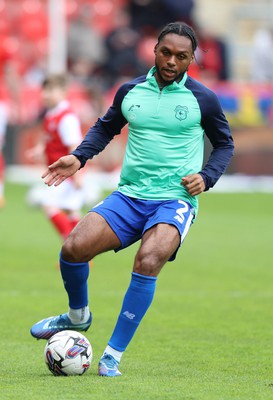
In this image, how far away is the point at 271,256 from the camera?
1392cm

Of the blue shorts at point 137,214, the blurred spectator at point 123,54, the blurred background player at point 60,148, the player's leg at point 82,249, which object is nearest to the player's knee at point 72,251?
the player's leg at point 82,249

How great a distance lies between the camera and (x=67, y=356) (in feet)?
22.4

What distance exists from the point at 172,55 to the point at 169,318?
296 cm

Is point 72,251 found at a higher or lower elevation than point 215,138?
lower

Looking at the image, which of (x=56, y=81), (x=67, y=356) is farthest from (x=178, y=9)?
(x=67, y=356)

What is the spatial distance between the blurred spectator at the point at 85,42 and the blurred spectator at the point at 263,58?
3.69m

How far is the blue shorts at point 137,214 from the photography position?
7.10 metres

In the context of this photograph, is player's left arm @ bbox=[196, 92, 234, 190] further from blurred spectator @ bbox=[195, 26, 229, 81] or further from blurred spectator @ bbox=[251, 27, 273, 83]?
blurred spectator @ bbox=[195, 26, 229, 81]

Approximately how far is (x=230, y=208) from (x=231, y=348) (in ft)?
41.5

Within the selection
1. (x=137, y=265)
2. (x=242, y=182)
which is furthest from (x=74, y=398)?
(x=242, y=182)

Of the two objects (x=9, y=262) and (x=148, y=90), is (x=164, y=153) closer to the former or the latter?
(x=148, y=90)

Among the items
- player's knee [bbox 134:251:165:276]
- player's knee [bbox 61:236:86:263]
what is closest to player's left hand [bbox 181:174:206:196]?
player's knee [bbox 134:251:165:276]

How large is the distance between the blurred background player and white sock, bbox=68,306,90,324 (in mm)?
5068

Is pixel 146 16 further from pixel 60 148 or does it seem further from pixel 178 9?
pixel 60 148
